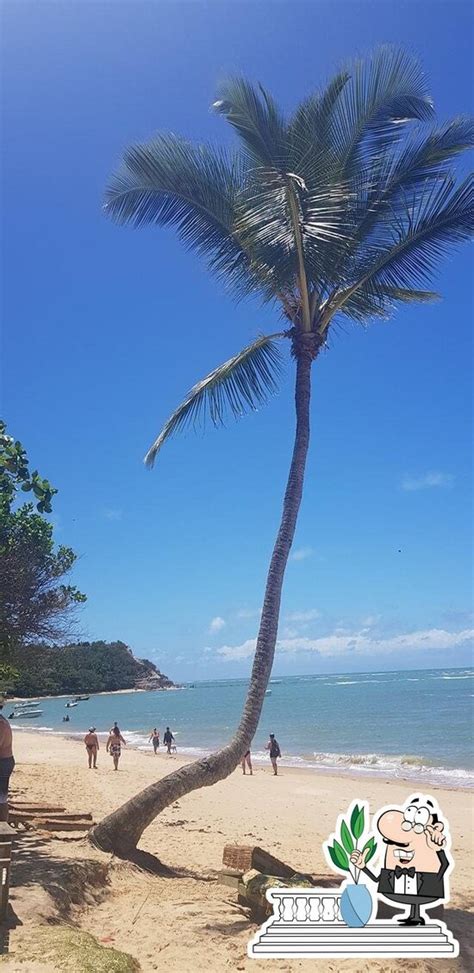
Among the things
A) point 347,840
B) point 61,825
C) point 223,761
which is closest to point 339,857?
point 347,840

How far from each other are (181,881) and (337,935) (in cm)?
323

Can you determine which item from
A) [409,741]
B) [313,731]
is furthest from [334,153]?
[313,731]

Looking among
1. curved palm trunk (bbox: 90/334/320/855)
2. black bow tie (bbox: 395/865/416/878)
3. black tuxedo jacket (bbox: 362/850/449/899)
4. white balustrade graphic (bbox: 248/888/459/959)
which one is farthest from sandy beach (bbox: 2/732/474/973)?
black bow tie (bbox: 395/865/416/878)

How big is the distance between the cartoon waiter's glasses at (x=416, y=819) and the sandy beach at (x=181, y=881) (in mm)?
1441

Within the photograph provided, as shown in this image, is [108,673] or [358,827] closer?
[358,827]

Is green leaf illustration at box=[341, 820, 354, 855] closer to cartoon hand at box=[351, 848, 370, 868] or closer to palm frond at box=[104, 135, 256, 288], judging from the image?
cartoon hand at box=[351, 848, 370, 868]

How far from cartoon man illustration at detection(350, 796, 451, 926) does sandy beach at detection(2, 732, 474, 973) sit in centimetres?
104

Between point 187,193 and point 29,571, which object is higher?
point 187,193

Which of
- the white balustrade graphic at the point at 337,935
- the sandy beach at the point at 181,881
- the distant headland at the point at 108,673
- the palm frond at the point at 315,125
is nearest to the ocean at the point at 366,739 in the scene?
the sandy beach at the point at 181,881

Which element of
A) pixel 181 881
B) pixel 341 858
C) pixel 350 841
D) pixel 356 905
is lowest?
pixel 181 881

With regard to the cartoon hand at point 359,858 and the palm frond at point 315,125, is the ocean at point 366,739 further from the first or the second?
the palm frond at point 315,125

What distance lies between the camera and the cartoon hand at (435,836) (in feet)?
14.5

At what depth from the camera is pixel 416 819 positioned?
4422 mm

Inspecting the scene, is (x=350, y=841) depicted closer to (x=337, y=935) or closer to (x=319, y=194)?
A: (x=337, y=935)
